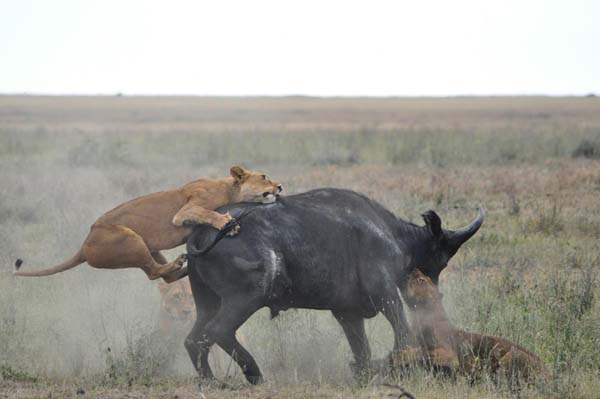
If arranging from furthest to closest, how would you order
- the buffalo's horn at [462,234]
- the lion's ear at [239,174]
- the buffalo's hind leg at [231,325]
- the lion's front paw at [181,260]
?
the buffalo's horn at [462,234] → the lion's ear at [239,174] → the lion's front paw at [181,260] → the buffalo's hind leg at [231,325]

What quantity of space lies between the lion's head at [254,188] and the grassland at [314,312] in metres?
1.36

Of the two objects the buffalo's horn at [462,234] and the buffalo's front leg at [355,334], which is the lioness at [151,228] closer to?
the buffalo's front leg at [355,334]

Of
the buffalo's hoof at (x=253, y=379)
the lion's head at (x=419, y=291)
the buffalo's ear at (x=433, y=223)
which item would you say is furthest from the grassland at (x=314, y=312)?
the buffalo's ear at (x=433, y=223)

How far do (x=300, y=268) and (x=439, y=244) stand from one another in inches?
56.0

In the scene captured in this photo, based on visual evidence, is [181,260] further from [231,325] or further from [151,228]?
[231,325]

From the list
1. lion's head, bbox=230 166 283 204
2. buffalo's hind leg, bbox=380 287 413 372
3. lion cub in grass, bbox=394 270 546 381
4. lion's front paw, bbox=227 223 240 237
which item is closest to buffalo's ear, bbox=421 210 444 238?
lion cub in grass, bbox=394 270 546 381

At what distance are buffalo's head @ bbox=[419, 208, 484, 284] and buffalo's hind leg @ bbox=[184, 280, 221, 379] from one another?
185 cm

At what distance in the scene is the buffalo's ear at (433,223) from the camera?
8.71 m

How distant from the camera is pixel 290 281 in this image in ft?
26.6

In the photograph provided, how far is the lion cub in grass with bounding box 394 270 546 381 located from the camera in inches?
312

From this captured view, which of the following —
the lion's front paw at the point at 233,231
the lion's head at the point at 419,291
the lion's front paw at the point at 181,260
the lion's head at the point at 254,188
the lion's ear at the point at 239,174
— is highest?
the lion's ear at the point at 239,174

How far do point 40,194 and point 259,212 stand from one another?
11.8 metres

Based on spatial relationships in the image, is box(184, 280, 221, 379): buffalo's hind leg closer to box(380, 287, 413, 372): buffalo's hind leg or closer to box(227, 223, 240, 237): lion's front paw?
box(227, 223, 240, 237): lion's front paw

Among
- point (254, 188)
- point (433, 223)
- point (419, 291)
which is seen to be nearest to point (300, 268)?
point (254, 188)
